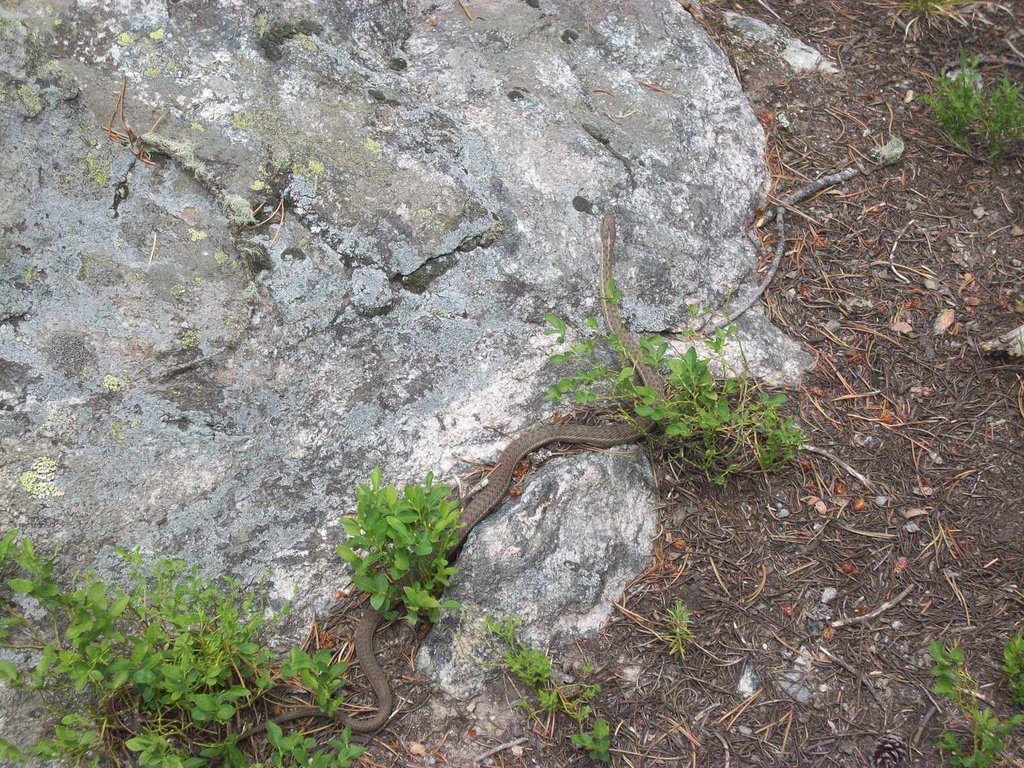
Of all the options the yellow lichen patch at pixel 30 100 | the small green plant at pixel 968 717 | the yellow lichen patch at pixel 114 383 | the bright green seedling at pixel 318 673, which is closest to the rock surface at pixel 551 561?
the bright green seedling at pixel 318 673

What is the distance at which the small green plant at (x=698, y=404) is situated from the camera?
3643 mm

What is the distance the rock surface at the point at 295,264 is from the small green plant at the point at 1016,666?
1.50m

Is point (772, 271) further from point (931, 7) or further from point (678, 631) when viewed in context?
point (931, 7)

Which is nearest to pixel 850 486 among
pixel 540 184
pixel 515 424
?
pixel 515 424

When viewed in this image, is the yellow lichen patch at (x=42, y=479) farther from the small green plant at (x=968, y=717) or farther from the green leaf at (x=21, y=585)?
the small green plant at (x=968, y=717)

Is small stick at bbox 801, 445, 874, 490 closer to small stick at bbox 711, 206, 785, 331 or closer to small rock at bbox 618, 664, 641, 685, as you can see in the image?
small stick at bbox 711, 206, 785, 331

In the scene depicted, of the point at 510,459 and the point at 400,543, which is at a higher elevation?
the point at 400,543

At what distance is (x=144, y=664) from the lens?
9.77 feet

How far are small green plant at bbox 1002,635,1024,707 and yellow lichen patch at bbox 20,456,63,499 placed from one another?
12.6ft

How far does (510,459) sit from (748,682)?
140 cm

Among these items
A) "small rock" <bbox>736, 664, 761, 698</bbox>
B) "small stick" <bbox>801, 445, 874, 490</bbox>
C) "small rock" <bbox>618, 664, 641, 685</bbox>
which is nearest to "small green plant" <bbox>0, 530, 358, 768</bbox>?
"small rock" <bbox>618, 664, 641, 685</bbox>

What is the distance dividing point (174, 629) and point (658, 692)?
6.54 ft

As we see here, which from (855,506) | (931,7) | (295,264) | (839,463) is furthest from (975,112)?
(295,264)

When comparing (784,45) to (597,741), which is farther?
(784,45)
